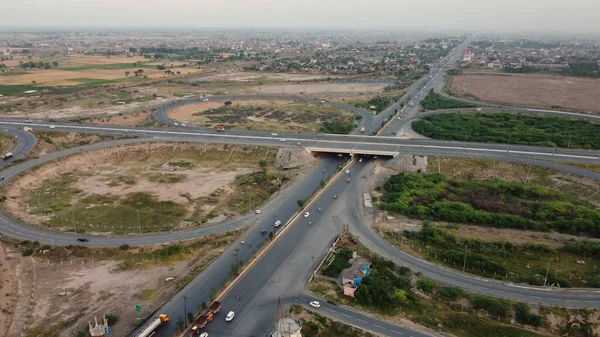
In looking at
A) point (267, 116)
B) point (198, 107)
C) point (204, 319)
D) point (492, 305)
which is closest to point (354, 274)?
point (492, 305)

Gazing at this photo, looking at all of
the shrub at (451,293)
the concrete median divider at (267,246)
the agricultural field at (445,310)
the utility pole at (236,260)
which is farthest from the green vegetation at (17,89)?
the shrub at (451,293)

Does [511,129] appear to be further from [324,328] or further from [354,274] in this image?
[324,328]

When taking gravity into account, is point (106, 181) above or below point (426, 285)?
above

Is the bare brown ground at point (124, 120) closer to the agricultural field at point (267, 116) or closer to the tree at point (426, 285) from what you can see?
the agricultural field at point (267, 116)

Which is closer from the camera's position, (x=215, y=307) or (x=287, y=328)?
(x=287, y=328)

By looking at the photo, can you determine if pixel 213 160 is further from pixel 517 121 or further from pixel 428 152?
pixel 517 121

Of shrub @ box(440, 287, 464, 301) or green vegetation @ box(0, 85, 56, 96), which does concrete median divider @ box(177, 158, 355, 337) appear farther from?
green vegetation @ box(0, 85, 56, 96)
